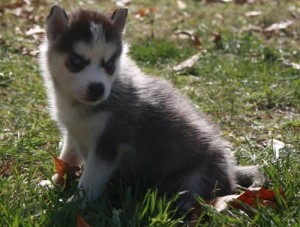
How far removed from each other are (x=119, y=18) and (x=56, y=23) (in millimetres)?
460

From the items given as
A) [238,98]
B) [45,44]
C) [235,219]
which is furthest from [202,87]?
[235,219]

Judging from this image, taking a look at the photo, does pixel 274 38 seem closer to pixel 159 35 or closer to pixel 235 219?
pixel 159 35

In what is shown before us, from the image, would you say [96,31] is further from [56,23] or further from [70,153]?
[70,153]

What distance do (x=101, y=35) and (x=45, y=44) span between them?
1.80ft

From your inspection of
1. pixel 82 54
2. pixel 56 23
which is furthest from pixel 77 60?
pixel 56 23

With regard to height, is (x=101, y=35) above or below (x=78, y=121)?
above

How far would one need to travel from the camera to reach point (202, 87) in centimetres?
655

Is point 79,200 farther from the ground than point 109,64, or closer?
closer

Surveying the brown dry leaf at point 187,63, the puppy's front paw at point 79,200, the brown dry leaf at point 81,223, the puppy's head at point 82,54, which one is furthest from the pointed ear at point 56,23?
the brown dry leaf at point 187,63

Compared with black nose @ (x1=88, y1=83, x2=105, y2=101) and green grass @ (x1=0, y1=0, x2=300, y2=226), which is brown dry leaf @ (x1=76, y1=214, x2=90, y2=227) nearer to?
green grass @ (x1=0, y1=0, x2=300, y2=226)

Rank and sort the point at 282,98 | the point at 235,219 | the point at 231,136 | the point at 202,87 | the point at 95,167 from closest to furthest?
1. the point at 235,219
2. the point at 95,167
3. the point at 231,136
4. the point at 282,98
5. the point at 202,87

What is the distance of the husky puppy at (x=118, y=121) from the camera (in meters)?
4.08

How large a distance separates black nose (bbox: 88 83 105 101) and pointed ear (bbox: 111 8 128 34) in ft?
1.98

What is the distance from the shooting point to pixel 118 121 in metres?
4.14
